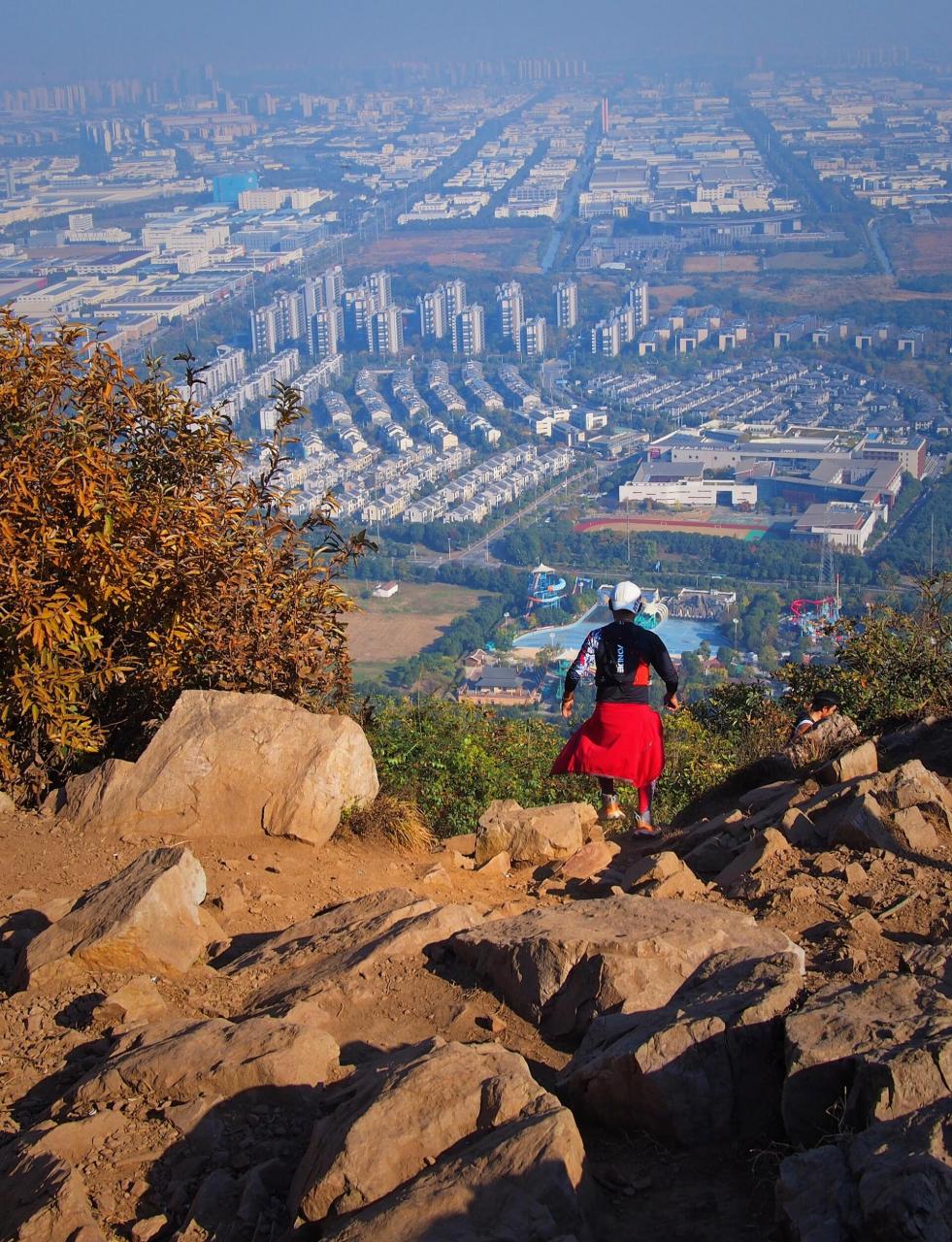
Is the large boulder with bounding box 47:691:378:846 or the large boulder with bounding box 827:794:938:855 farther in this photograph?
the large boulder with bounding box 47:691:378:846

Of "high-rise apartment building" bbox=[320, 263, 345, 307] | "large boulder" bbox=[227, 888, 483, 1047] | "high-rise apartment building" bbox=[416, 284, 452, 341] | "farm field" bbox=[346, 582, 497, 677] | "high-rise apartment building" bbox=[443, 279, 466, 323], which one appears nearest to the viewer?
"large boulder" bbox=[227, 888, 483, 1047]

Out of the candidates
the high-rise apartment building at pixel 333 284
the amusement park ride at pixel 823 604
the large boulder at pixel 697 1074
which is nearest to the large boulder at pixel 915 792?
the large boulder at pixel 697 1074

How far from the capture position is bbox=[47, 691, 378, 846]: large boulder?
15.0 feet

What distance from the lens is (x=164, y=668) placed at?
4980 millimetres

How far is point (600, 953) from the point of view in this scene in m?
3.19

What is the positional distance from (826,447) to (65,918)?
94.3ft

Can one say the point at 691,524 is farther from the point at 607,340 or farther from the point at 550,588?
the point at 607,340

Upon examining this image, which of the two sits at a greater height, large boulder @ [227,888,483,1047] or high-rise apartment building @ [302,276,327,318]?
large boulder @ [227,888,483,1047]

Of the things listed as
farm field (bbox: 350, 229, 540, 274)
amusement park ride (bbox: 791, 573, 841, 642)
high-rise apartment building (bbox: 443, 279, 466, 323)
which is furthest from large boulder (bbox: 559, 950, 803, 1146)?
farm field (bbox: 350, 229, 540, 274)

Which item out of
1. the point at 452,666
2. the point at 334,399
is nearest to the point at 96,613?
the point at 452,666

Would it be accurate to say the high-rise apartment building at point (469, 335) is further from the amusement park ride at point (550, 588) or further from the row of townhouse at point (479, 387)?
the amusement park ride at point (550, 588)

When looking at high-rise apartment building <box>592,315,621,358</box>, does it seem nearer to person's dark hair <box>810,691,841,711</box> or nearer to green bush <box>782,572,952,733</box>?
green bush <box>782,572,952,733</box>

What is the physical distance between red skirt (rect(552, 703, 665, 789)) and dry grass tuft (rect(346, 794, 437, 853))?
2.30ft

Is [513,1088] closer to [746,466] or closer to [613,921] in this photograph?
[613,921]
